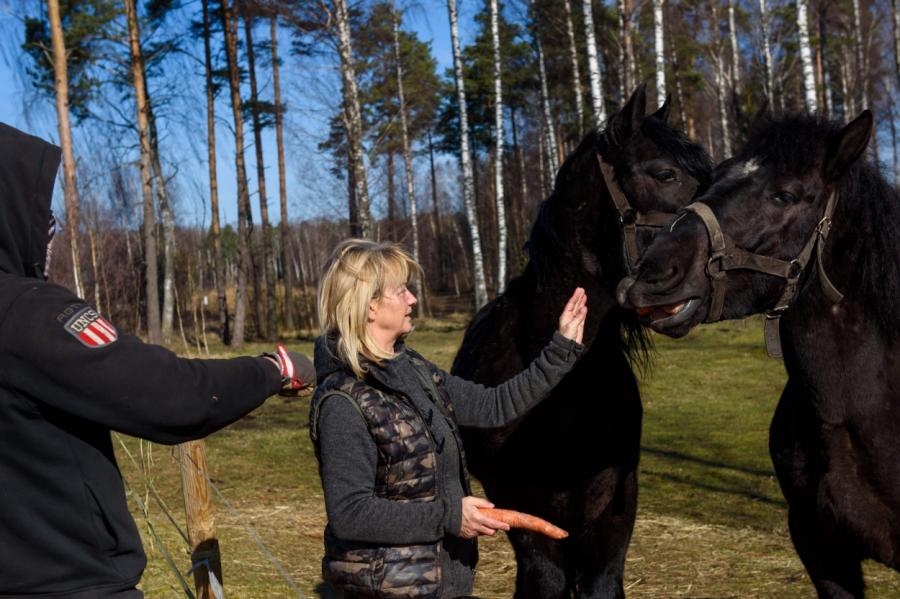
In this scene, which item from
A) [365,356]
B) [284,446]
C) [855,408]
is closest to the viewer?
[365,356]

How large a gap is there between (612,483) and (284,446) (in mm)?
7049

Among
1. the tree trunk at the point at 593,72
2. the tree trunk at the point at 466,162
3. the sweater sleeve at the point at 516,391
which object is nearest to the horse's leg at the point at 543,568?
the sweater sleeve at the point at 516,391

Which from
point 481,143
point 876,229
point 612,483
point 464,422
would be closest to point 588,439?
point 612,483

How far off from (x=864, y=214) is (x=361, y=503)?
5.88 feet

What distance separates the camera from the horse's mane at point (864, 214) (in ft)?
8.68

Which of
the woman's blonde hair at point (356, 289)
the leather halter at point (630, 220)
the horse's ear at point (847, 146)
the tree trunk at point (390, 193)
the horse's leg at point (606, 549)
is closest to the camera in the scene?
the woman's blonde hair at point (356, 289)

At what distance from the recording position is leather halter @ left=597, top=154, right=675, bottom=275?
10.3 feet

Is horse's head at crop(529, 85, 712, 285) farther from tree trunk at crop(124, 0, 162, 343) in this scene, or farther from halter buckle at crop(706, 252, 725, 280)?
tree trunk at crop(124, 0, 162, 343)

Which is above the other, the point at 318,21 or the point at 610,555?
the point at 318,21

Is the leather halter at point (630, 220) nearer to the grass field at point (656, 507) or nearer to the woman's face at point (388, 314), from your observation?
the grass field at point (656, 507)

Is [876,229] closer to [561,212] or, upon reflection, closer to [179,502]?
[561,212]

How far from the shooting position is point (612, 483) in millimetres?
3291

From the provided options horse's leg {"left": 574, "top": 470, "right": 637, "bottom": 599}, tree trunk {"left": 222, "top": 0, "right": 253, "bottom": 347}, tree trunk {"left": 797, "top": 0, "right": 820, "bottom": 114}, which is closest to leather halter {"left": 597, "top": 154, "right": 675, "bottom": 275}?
horse's leg {"left": 574, "top": 470, "right": 637, "bottom": 599}

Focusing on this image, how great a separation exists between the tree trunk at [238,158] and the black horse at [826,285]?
21.6 m
